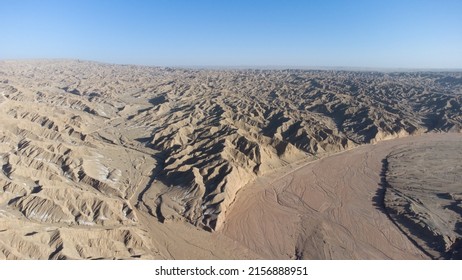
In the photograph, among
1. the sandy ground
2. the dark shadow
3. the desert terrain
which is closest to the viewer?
the desert terrain

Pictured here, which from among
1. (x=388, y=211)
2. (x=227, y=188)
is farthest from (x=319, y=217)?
(x=227, y=188)

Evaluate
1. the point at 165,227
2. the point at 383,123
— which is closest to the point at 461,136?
the point at 383,123

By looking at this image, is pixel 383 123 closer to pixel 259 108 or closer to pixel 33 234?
pixel 259 108

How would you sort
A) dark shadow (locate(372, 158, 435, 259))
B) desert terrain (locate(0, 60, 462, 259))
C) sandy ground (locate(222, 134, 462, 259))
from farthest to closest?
dark shadow (locate(372, 158, 435, 259)), sandy ground (locate(222, 134, 462, 259)), desert terrain (locate(0, 60, 462, 259))

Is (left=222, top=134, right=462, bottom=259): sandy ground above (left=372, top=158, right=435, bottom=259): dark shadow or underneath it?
underneath

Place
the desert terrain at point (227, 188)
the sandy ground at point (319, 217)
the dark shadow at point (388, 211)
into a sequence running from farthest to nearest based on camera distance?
the dark shadow at point (388, 211), the sandy ground at point (319, 217), the desert terrain at point (227, 188)

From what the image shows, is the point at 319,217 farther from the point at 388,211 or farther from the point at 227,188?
the point at 227,188
